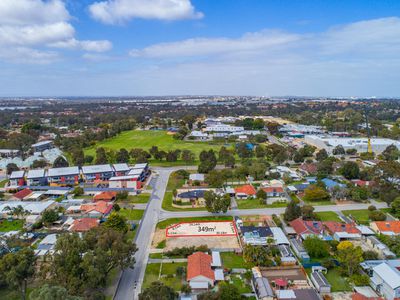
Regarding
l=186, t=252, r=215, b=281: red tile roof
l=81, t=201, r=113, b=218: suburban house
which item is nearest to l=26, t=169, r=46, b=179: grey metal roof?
l=81, t=201, r=113, b=218: suburban house

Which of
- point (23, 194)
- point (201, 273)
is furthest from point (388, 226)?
point (23, 194)

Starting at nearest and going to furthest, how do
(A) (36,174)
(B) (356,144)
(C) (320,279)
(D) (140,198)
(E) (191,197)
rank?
(C) (320,279) → (E) (191,197) → (D) (140,198) → (A) (36,174) → (B) (356,144)

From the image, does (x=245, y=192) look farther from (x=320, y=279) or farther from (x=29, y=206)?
(x=29, y=206)

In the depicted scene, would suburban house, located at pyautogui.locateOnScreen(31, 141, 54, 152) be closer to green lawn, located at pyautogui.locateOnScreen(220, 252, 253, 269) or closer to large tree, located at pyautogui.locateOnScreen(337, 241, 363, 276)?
green lawn, located at pyautogui.locateOnScreen(220, 252, 253, 269)

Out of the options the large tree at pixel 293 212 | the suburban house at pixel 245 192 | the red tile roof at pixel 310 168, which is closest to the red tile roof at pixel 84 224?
the suburban house at pixel 245 192

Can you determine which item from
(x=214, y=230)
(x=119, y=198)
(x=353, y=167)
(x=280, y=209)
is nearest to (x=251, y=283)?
(x=214, y=230)

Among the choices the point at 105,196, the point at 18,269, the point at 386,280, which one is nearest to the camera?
the point at 18,269
